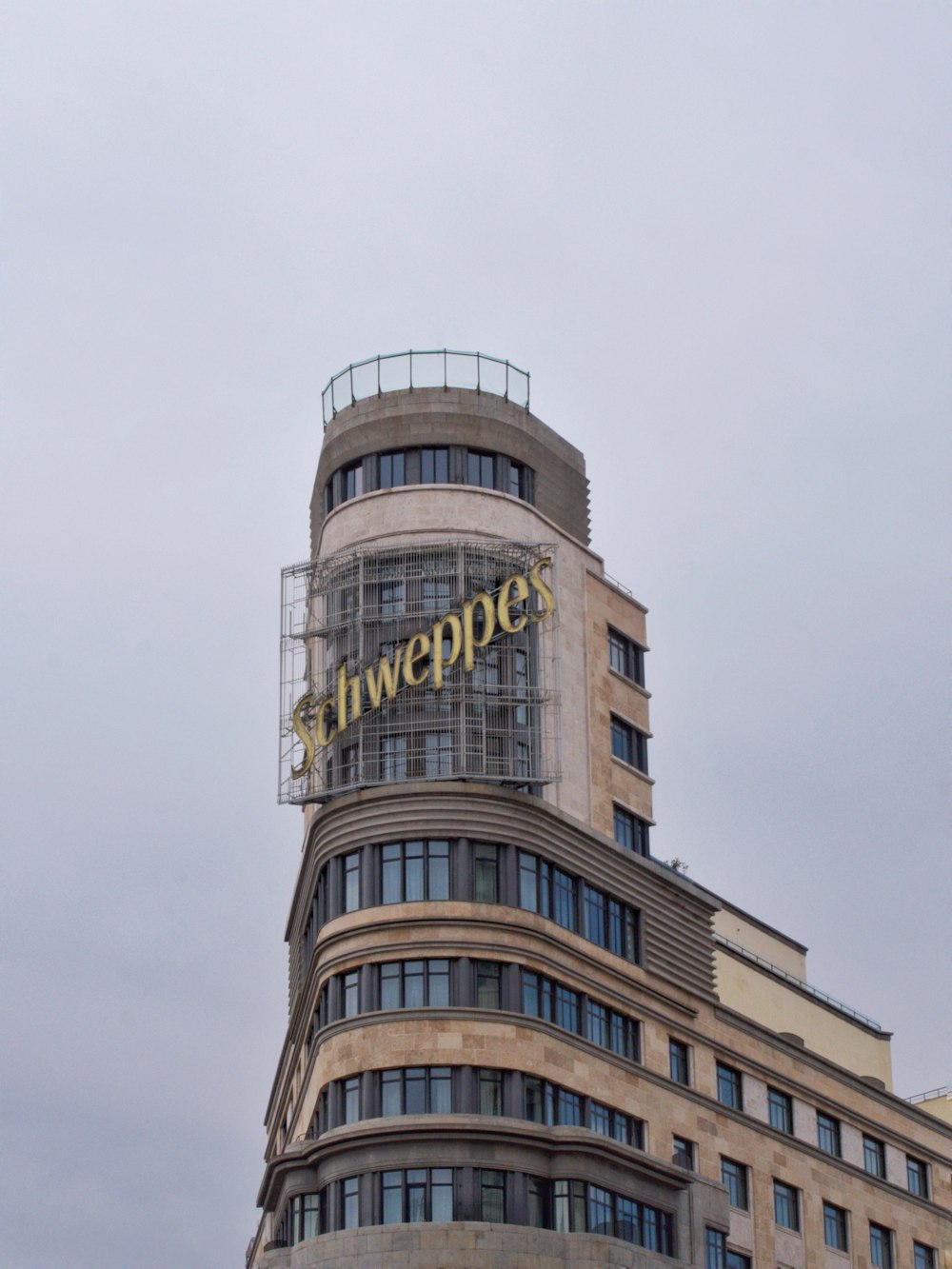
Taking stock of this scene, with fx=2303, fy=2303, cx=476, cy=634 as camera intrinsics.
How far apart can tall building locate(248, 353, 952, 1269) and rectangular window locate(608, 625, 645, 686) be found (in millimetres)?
151

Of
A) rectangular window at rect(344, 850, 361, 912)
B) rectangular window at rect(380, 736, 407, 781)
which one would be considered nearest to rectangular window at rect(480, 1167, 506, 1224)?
rectangular window at rect(344, 850, 361, 912)

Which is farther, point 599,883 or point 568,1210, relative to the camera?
point 599,883

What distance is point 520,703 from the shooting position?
95.0m

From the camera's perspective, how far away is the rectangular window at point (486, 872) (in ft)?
301

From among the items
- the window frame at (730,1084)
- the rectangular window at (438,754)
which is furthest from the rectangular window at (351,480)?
the window frame at (730,1084)

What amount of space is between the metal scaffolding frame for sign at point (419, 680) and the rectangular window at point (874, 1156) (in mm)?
31341

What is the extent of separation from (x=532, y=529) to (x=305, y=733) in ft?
45.0

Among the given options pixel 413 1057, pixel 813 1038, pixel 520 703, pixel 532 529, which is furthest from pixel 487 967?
pixel 813 1038

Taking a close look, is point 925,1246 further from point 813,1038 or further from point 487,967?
point 487,967

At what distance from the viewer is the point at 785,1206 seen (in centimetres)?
10606

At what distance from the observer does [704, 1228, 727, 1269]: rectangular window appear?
9612 cm

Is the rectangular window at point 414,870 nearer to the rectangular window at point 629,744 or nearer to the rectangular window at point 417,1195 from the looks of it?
the rectangular window at point 417,1195

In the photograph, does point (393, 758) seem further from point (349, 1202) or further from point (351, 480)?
point (349, 1202)

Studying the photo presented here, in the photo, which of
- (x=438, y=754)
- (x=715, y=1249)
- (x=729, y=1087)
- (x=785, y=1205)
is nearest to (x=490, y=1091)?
(x=438, y=754)
